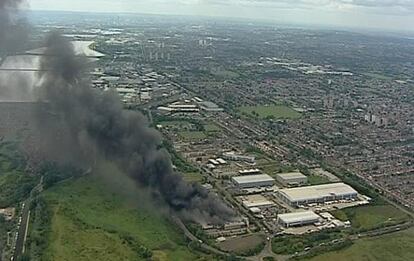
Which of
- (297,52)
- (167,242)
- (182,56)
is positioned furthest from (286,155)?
(297,52)

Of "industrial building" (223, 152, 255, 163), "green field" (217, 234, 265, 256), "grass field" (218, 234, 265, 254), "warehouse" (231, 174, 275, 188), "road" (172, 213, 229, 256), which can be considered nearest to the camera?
"road" (172, 213, 229, 256)

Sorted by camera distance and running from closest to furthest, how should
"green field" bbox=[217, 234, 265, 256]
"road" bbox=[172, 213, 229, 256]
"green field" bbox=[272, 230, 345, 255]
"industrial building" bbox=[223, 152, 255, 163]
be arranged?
"road" bbox=[172, 213, 229, 256]
"green field" bbox=[217, 234, 265, 256]
"green field" bbox=[272, 230, 345, 255]
"industrial building" bbox=[223, 152, 255, 163]

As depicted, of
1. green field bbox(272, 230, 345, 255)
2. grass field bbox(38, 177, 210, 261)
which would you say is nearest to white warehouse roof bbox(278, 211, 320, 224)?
green field bbox(272, 230, 345, 255)

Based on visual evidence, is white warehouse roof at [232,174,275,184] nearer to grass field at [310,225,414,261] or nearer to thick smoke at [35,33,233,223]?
thick smoke at [35,33,233,223]

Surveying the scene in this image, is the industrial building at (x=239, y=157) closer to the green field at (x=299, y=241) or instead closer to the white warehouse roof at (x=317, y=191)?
the white warehouse roof at (x=317, y=191)

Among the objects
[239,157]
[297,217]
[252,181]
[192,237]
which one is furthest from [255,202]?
[239,157]

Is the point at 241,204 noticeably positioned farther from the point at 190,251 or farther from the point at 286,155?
the point at 286,155
